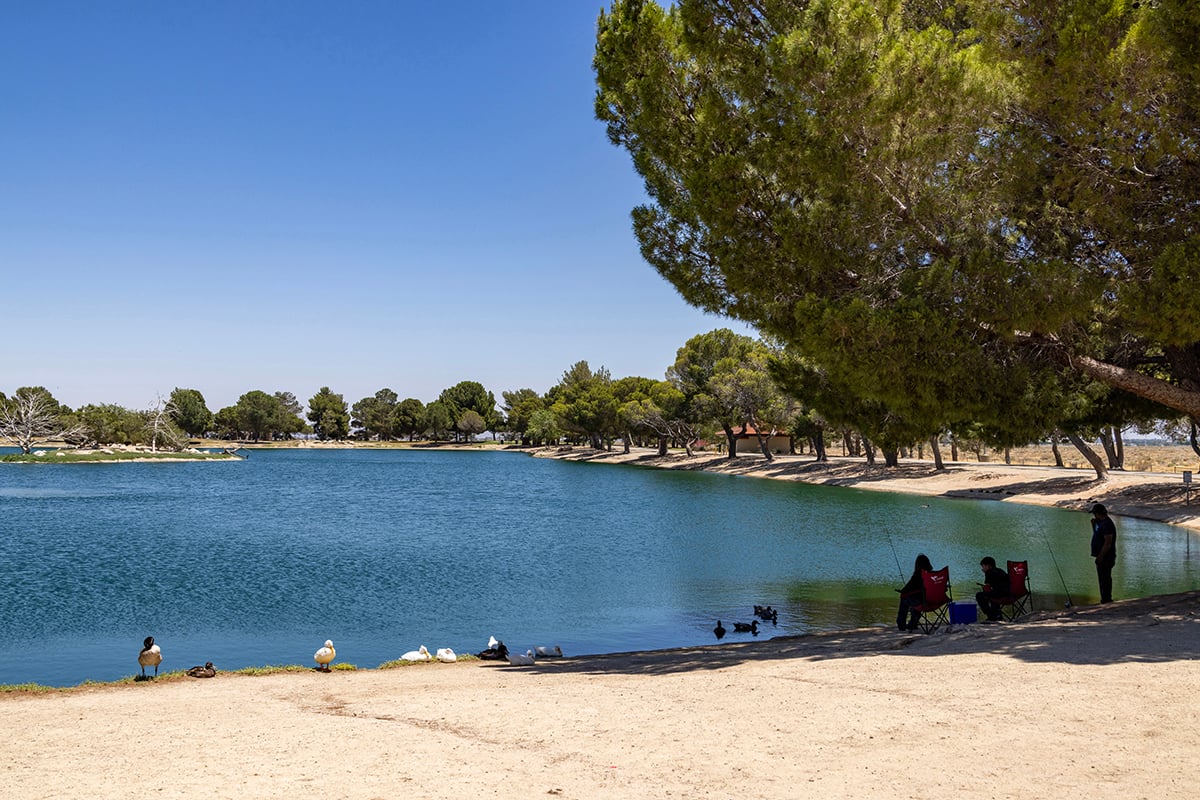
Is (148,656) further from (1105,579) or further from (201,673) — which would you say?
(1105,579)

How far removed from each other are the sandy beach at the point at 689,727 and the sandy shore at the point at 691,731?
0.09ft

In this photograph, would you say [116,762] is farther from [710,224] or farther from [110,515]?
[110,515]

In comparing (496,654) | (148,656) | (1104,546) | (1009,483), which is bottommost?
(496,654)

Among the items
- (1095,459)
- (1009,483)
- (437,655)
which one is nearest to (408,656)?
(437,655)

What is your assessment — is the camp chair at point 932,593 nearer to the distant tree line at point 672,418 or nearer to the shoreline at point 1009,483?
the distant tree line at point 672,418

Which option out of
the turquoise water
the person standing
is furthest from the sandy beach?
the turquoise water

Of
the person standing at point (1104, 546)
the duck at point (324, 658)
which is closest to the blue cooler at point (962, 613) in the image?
the person standing at point (1104, 546)

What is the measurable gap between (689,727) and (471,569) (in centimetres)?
1868

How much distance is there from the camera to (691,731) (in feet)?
22.8

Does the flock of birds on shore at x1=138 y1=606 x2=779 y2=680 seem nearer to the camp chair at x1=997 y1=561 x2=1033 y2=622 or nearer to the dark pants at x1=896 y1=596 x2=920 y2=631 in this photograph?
the dark pants at x1=896 y1=596 x2=920 y2=631

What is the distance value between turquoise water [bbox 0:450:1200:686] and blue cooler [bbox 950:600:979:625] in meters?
4.24

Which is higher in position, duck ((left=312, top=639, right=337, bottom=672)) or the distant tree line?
the distant tree line

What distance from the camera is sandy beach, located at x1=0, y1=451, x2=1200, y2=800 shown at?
5.55m

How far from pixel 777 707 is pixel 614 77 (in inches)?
414
